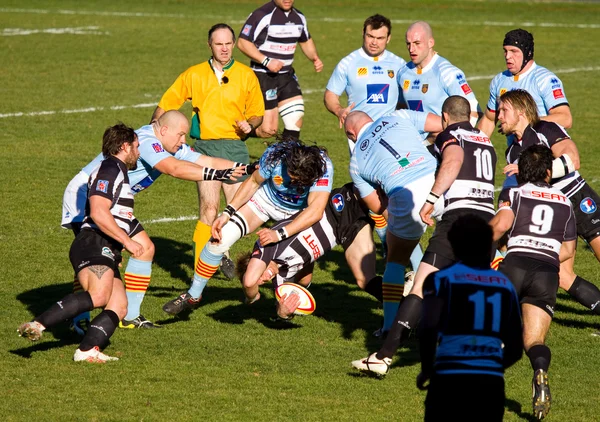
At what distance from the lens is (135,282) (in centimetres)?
871

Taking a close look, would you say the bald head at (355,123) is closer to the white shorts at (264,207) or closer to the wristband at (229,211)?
the white shorts at (264,207)

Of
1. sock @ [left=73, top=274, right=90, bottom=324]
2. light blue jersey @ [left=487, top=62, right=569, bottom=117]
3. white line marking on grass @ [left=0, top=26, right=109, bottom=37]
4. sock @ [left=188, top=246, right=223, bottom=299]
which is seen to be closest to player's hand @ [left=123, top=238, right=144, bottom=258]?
sock @ [left=73, top=274, right=90, bottom=324]

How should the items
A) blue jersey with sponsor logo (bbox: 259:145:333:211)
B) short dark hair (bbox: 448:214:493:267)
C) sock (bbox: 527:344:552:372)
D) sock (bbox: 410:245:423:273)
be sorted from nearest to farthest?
short dark hair (bbox: 448:214:493:267)
sock (bbox: 527:344:552:372)
blue jersey with sponsor logo (bbox: 259:145:333:211)
sock (bbox: 410:245:423:273)

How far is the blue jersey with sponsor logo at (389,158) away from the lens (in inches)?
328

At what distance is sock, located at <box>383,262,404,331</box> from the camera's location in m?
8.52

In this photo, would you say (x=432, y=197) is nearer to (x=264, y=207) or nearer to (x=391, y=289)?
(x=391, y=289)

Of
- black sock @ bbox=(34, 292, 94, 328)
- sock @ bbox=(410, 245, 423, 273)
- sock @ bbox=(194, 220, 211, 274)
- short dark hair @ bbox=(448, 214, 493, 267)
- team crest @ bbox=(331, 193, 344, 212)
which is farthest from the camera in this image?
sock @ bbox=(194, 220, 211, 274)

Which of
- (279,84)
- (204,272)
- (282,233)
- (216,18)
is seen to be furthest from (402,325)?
(216,18)

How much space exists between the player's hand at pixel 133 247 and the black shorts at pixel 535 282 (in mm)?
2972

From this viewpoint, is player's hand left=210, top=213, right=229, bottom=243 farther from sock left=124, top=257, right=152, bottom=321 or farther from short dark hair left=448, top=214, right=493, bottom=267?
short dark hair left=448, top=214, right=493, bottom=267

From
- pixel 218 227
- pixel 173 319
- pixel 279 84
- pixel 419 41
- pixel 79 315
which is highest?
pixel 419 41

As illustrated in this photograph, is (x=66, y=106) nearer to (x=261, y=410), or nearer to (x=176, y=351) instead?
(x=176, y=351)

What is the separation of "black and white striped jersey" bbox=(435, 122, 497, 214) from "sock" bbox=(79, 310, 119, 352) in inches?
114

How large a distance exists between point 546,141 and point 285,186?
239 centimetres
